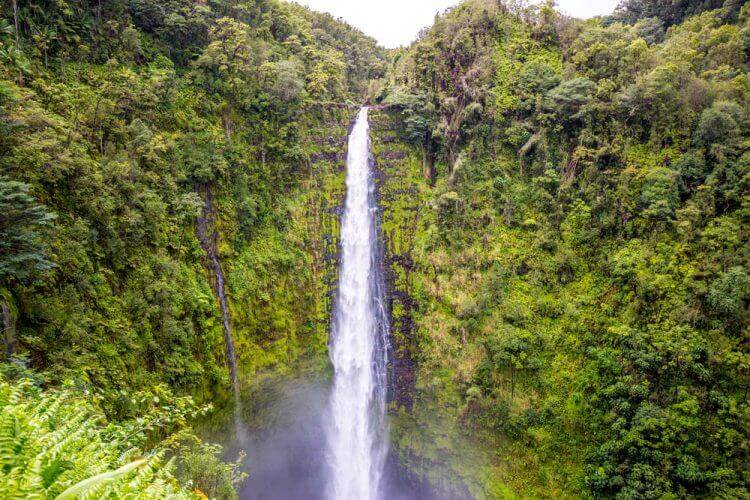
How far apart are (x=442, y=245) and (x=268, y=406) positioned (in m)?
11.4

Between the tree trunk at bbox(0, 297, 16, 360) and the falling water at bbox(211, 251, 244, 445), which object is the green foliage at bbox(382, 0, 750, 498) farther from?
the tree trunk at bbox(0, 297, 16, 360)

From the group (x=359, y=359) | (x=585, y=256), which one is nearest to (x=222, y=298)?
(x=359, y=359)

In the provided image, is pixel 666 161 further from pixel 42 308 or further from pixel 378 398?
pixel 42 308

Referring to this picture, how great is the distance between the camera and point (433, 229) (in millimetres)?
19875

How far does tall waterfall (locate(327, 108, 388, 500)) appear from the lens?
696 inches

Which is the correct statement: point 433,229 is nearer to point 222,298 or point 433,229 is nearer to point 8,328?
point 222,298

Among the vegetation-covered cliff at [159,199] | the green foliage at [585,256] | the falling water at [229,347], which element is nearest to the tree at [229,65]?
the vegetation-covered cliff at [159,199]

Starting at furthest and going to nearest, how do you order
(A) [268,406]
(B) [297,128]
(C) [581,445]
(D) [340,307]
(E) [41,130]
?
(B) [297,128] → (D) [340,307] → (A) [268,406] → (C) [581,445] → (E) [41,130]

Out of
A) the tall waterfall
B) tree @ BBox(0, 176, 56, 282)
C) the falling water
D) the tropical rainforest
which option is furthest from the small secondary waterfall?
tree @ BBox(0, 176, 56, 282)

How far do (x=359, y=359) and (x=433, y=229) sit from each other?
25.3ft

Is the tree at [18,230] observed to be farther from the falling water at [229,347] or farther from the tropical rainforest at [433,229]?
the falling water at [229,347]

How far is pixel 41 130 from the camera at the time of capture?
35.1 ft

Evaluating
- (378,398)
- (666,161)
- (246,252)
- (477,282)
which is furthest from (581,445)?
(246,252)

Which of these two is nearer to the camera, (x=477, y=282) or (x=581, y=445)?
(x=581, y=445)
